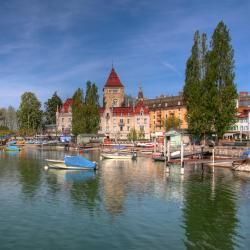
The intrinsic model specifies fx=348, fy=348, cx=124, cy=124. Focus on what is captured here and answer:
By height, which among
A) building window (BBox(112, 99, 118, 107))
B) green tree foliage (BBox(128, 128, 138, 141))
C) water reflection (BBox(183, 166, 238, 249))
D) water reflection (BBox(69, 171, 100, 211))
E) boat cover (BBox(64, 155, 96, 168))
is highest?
building window (BBox(112, 99, 118, 107))

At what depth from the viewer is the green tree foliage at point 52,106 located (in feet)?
640

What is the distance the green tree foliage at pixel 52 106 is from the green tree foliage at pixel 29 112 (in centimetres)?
2222

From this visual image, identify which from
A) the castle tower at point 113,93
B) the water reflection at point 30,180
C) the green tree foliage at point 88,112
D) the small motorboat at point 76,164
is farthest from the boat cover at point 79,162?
the castle tower at point 113,93

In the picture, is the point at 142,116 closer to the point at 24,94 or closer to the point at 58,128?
the point at 58,128

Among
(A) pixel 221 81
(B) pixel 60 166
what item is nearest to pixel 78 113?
(A) pixel 221 81

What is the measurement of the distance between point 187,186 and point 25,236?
23873 millimetres

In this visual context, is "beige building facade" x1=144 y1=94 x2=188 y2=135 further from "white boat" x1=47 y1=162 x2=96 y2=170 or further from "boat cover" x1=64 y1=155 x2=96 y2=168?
"boat cover" x1=64 y1=155 x2=96 y2=168

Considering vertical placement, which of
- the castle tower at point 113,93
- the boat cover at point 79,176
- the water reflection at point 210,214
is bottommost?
the water reflection at point 210,214

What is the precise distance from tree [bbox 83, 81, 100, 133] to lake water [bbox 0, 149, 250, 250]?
7615cm

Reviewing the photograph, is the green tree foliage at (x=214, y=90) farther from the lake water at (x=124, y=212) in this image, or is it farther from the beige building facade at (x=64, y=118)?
the beige building facade at (x=64, y=118)

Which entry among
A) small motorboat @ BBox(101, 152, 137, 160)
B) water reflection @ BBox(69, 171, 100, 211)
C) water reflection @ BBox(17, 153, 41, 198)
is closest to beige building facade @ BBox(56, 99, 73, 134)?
small motorboat @ BBox(101, 152, 137, 160)

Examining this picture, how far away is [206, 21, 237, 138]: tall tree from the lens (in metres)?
69.6

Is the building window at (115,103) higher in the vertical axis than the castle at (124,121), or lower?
higher

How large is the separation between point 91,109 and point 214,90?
61140 millimetres
